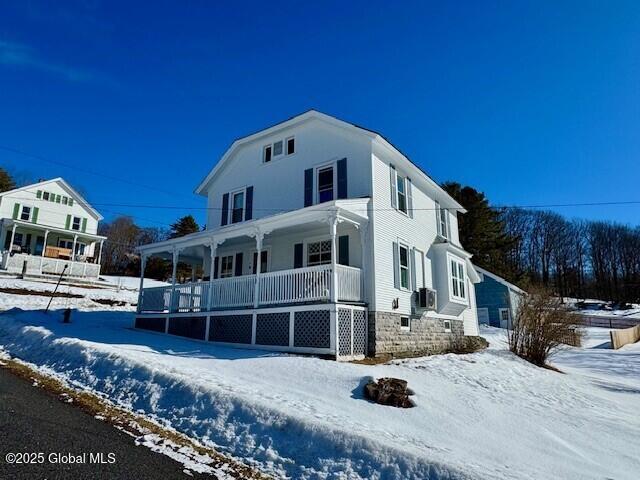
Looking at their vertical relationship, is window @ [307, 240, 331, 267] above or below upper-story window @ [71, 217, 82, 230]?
below

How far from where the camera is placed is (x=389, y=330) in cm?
1330

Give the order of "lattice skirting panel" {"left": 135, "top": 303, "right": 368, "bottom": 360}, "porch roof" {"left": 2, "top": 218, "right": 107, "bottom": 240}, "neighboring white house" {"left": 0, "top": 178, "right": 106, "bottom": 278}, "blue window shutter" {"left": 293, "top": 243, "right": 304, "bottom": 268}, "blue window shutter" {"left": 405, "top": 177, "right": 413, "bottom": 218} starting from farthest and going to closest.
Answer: "porch roof" {"left": 2, "top": 218, "right": 107, "bottom": 240} → "neighboring white house" {"left": 0, "top": 178, "right": 106, "bottom": 278} → "blue window shutter" {"left": 405, "top": 177, "right": 413, "bottom": 218} → "blue window shutter" {"left": 293, "top": 243, "right": 304, "bottom": 268} → "lattice skirting panel" {"left": 135, "top": 303, "right": 368, "bottom": 360}

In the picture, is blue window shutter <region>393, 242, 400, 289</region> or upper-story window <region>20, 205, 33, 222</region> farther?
upper-story window <region>20, 205, 33, 222</region>

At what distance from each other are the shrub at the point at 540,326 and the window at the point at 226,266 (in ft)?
38.6

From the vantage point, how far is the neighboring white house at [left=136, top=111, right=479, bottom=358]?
478 inches

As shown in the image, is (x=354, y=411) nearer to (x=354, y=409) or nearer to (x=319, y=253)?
(x=354, y=409)

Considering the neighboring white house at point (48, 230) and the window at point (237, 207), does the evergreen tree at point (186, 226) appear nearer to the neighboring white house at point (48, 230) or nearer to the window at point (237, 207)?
the neighboring white house at point (48, 230)

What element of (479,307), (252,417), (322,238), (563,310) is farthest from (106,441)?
(479,307)

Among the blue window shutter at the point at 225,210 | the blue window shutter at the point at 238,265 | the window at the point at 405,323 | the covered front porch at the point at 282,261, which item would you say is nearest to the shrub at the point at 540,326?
the window at the point at 405,323

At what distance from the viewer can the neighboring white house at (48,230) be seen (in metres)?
27.9

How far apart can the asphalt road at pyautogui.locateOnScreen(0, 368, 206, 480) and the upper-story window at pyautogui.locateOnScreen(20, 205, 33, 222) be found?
31.0m

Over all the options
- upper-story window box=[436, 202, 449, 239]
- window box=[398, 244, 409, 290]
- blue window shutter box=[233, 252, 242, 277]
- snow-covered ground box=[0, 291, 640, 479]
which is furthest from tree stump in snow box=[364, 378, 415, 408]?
upper-story window box=[436, 202, 449, 239]

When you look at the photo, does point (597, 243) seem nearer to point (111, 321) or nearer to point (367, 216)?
point (367, 216)

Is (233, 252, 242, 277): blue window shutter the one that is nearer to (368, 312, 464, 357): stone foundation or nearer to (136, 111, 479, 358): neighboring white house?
(136, 111, 479, 358): neighboring white house
